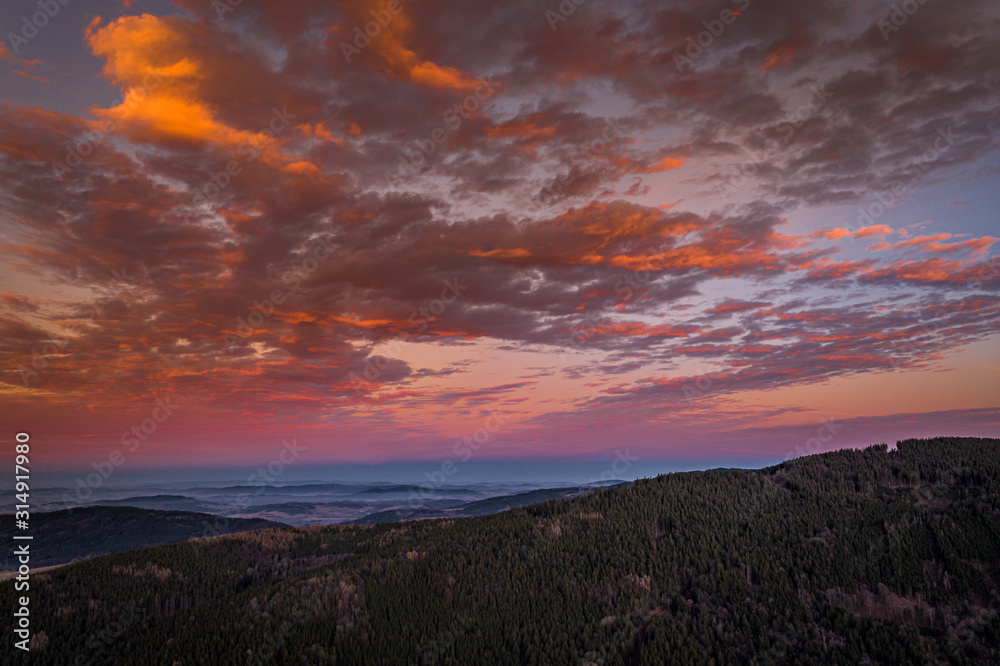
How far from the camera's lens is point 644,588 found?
27.7 m

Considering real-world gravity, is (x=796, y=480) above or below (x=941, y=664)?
above

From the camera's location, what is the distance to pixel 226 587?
40.0 m

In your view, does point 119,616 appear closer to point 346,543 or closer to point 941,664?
point 346,543

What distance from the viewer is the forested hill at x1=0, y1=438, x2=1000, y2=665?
22609mm

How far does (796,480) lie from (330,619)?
35.0 m

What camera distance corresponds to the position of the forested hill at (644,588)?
22609 mm

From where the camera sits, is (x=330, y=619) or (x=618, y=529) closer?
(x=330, y=619)

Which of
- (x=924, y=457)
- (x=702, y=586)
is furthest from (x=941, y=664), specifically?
(x=924, y=457)

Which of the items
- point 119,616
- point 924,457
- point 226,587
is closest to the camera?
point 119,616

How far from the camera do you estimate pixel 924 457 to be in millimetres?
36500

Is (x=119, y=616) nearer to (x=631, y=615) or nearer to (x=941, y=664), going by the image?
(x=631, y=615)

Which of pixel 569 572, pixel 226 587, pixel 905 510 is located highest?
pixel 905 510

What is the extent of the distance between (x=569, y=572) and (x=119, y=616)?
1240 inches

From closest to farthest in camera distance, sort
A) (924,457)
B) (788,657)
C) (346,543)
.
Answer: (788,657), (924,457), (346,543)
